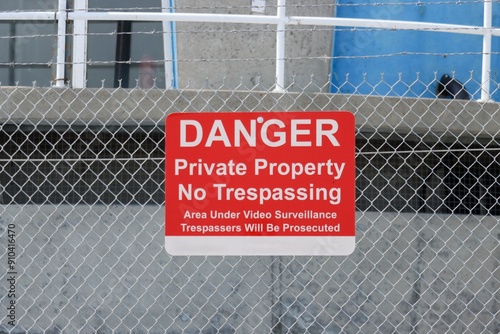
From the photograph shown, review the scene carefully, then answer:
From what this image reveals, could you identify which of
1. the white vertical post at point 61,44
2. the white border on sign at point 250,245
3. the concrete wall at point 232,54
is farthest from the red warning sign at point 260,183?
the concrete wall at point 232,54

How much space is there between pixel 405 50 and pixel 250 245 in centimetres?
254

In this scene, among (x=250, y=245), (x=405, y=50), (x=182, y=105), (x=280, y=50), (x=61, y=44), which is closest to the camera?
(x=250, y=245)

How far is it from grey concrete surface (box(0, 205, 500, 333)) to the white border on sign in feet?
3.26

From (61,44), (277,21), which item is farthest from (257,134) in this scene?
(61,44)

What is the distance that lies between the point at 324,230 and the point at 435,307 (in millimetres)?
1444

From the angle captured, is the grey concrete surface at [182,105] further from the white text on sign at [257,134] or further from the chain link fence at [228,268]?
the white text on sign at [257,134]

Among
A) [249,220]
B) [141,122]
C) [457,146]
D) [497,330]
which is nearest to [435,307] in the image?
[497,330]

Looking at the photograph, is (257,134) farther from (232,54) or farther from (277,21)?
(232,54)

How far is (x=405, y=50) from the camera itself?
6266 mm

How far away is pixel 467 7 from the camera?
20.9ft

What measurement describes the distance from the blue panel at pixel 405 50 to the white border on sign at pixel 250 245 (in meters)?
2.10

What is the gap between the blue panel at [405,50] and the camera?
6.25m

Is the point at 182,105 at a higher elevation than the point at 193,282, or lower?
higher

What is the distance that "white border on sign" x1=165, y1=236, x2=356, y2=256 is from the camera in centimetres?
436
